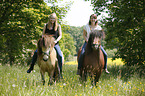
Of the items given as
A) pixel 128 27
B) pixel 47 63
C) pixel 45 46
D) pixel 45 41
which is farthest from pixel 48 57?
pixel 128 27

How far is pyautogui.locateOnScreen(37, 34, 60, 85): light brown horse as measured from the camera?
13.5ft

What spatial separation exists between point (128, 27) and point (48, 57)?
763 cm

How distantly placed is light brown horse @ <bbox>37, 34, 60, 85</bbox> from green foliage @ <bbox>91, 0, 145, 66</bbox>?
17.9 feet

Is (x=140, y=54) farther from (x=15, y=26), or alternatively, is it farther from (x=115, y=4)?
(x=15, y=26)

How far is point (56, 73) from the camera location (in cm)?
493

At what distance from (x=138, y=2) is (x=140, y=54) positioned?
356 centimetres

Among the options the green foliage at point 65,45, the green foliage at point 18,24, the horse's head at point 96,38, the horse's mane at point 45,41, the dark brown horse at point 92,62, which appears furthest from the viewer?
the green foliage at point 65,45

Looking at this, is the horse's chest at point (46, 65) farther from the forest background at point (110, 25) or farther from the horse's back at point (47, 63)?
the forest background at point (110, 25)

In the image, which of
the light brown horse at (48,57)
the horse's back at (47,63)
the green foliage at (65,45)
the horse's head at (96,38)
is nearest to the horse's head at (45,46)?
the light brown horse at (48,57)

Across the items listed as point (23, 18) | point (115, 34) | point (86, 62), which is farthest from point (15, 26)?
point (115, 34)

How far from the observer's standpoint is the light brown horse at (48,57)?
412 centimetres

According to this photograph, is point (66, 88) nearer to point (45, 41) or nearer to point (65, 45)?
point (45, 41)

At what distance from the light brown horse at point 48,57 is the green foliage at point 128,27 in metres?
5.46

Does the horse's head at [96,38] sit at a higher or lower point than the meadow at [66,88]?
higher
